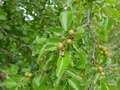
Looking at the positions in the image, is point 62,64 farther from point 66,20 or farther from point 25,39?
point 25,39

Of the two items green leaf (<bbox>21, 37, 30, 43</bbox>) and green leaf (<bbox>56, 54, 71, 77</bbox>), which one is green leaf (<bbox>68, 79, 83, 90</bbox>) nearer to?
green leaf (<bbox>56, 54, 71, 77</bbox>)

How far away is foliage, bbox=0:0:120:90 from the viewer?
1084 millimetres

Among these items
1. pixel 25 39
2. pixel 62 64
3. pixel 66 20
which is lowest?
pixel 25 39

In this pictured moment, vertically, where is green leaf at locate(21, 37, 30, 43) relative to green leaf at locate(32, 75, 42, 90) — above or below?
below

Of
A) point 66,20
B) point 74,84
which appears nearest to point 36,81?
point 74,84

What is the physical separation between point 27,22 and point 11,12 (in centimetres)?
21

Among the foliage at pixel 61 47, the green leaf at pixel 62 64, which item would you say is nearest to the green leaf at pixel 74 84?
the foliage at pixel 61 47

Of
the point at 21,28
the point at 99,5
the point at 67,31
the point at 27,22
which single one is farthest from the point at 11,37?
the point at 67,31

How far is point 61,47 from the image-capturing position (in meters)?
1.00

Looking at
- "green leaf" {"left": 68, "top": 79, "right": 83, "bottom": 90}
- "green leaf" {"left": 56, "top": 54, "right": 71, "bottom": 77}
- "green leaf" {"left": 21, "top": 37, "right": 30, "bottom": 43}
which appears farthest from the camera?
"green leaf" {"left": 21, "top": 37, "right": 30, "bottom": 43}

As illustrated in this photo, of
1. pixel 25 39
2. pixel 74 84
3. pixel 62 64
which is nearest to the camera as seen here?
pixel 62 64

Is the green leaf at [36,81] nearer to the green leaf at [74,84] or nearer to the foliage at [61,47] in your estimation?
the foliage at [61,47]

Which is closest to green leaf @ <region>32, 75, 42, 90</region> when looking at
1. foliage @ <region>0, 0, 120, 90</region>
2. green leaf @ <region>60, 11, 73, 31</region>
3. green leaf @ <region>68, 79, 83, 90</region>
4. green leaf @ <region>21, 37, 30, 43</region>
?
foliage @ <region>0, 0, 120, 90</region>

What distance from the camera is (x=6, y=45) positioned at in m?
2.57
